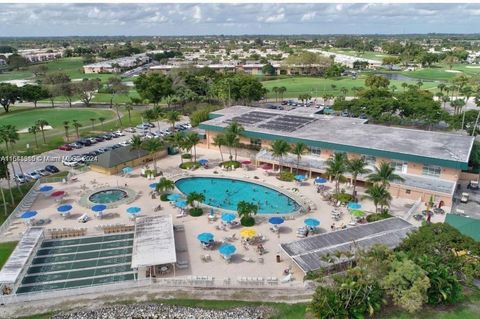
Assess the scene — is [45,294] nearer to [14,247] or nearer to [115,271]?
[115,271]

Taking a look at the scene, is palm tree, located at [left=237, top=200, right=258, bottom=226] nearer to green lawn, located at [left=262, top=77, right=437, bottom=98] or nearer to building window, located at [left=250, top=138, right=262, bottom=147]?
building window, located at [left=250, top=138, right=262, bottom=147]

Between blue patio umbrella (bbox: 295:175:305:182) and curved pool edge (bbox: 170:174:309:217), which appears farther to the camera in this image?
blue patio umbrella (bbox: 295:175:305:182)

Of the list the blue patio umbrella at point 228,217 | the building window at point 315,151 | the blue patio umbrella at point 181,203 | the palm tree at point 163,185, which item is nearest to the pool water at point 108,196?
the palm tree at point 163,185

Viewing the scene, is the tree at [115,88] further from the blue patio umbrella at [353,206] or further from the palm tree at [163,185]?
the blue patio umbrella at [353,206]

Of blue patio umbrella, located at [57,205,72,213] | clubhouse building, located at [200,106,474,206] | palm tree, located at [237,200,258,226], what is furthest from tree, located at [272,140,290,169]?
blue patio umbrella, located at [57,205,72,213]

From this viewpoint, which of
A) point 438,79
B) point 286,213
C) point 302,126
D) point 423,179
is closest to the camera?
point 286,213

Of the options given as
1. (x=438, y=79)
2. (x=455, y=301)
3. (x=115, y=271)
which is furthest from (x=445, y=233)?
(x=438, y=79)
